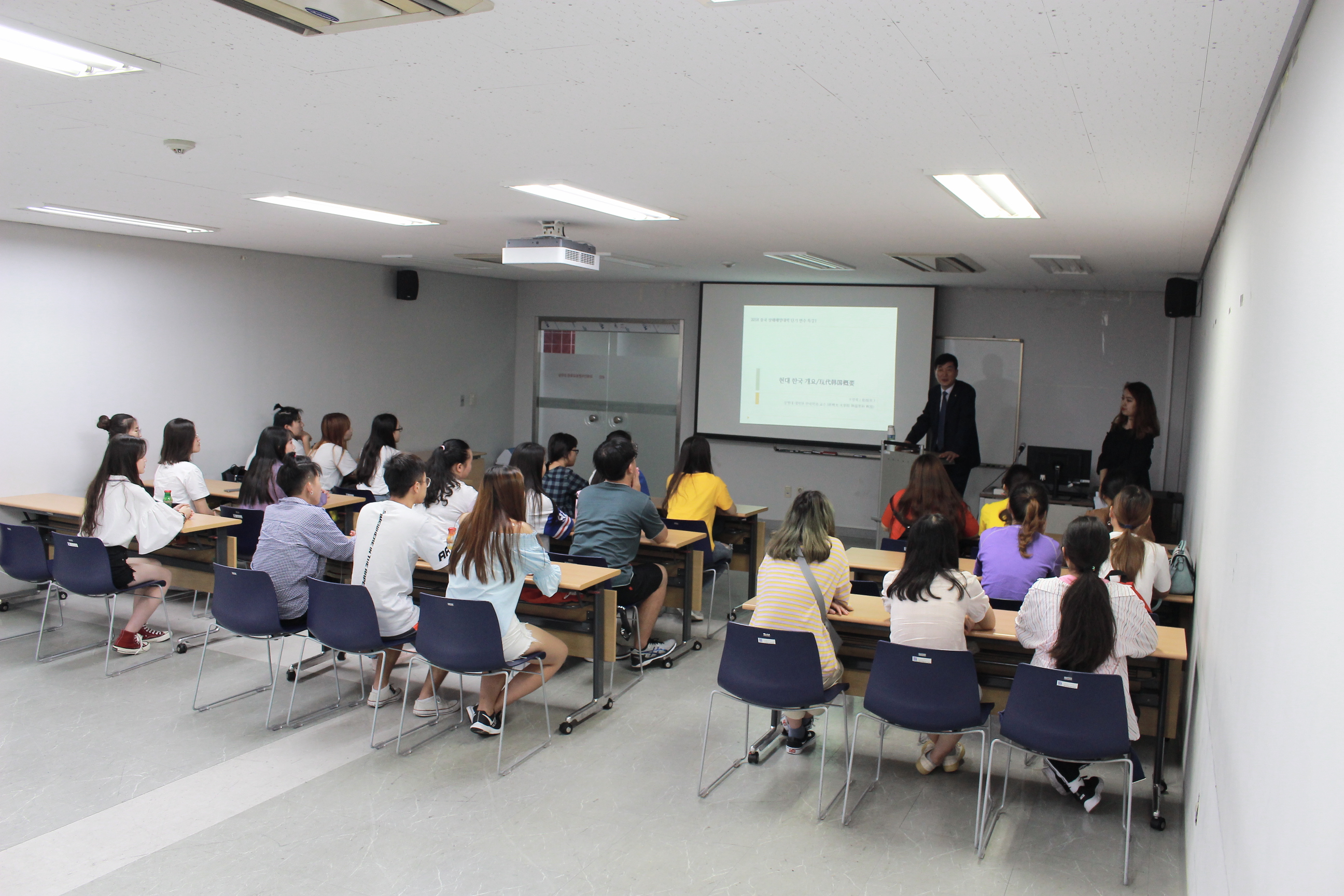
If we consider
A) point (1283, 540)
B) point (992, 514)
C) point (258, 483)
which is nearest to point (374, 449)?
point (258, 483)

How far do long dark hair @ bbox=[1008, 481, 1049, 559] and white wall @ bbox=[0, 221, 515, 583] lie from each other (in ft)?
21.9

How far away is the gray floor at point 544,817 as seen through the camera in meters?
3.30

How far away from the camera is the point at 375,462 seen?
764cm

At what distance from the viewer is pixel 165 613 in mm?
6418

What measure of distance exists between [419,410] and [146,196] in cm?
535

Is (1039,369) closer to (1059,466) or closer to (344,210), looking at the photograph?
(1059,466)

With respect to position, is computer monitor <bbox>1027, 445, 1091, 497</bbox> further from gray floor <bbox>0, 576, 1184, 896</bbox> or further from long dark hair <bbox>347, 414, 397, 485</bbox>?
long dark hair <bbox>347, 414, 397, 485</bbox>

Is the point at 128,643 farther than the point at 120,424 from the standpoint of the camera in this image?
No

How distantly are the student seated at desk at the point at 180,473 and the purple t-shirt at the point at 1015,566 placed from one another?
4.89m

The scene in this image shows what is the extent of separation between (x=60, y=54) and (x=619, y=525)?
136 inches

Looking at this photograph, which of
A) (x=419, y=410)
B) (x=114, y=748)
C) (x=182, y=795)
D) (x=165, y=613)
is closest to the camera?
(x=182, y=795)

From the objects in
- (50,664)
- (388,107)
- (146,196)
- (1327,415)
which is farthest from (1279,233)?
(50,664)

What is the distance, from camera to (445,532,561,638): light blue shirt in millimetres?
4230

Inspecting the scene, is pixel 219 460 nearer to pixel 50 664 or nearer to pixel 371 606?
pixel 50 664
